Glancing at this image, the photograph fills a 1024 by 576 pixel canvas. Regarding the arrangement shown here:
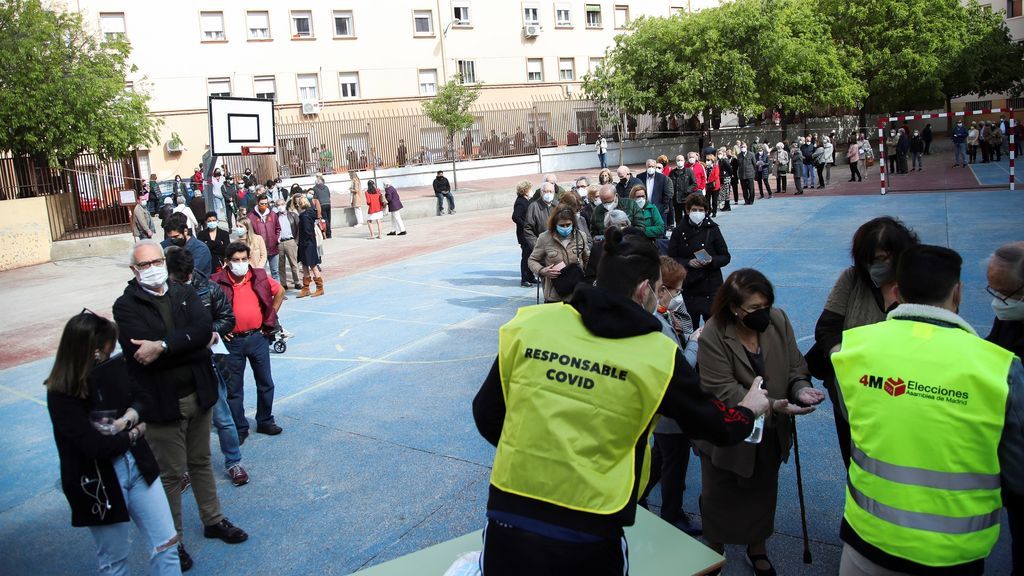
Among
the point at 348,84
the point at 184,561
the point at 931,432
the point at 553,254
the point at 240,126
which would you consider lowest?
A: the point at 184,561

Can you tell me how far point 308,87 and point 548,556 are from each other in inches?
1527

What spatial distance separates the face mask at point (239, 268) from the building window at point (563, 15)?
40654 millimetres

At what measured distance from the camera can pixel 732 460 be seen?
12.9 feet

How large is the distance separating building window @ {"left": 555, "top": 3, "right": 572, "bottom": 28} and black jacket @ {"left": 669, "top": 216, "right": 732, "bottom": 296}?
39.3 meters

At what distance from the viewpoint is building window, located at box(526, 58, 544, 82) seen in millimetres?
43594

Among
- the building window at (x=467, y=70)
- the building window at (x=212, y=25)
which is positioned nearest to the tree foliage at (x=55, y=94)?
the building window at (x=212, y=25)

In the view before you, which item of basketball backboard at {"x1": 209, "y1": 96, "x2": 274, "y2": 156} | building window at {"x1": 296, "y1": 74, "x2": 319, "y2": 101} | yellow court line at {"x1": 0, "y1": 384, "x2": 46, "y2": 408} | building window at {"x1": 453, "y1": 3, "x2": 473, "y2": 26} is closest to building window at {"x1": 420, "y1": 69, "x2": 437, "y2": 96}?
building window at {"x1": 453, "y1": 3, "x2": 473, "y2": 26}

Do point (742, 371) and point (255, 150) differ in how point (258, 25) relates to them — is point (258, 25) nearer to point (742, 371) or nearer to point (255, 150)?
point (255, 150)

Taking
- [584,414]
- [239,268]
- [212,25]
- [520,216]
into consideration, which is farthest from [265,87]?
[584,414]

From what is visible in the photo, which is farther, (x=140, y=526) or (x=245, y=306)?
(x=245, y=306)

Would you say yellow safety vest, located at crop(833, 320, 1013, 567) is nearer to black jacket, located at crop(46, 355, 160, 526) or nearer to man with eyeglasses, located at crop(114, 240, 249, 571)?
black jacket, located at crop(46, 355, 160, 526)

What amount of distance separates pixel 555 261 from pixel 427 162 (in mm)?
27922

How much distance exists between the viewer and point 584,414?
2426 mm

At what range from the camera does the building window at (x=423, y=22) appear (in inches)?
1576
